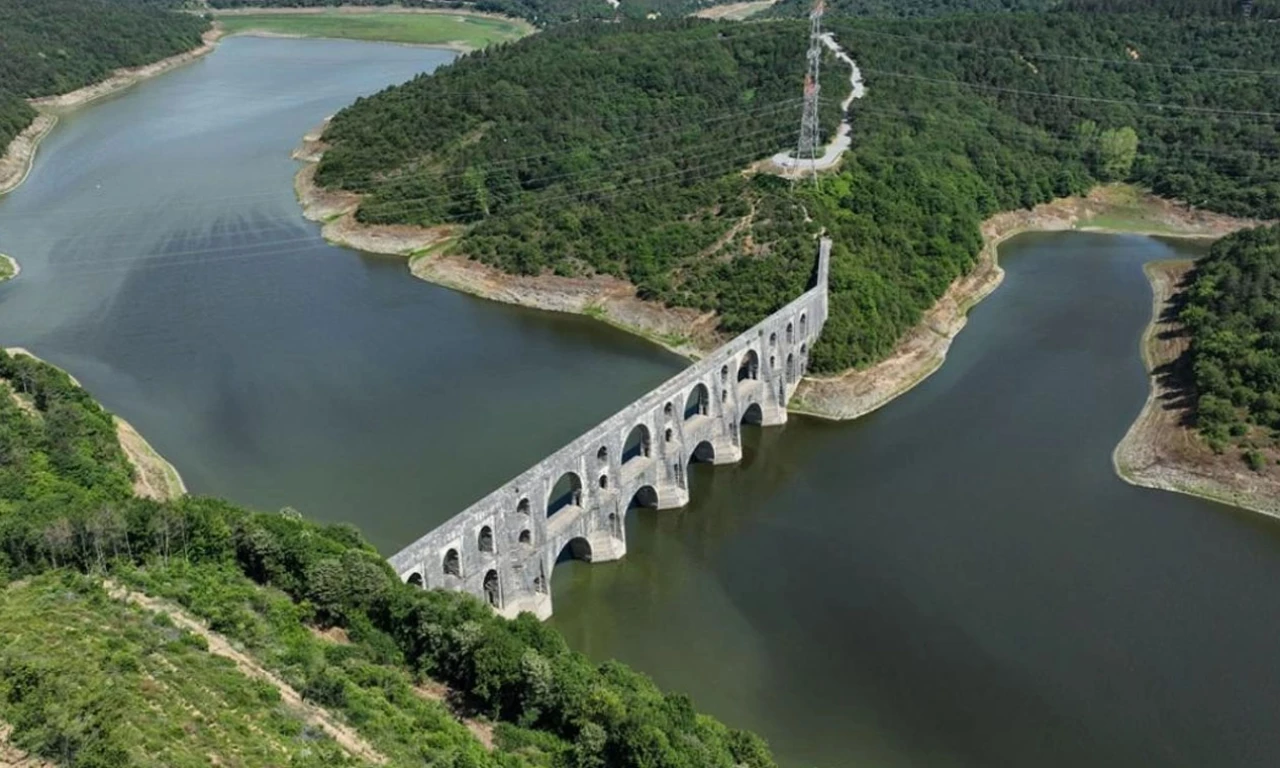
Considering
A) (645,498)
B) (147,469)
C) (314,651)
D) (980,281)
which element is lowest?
A: (980,281)

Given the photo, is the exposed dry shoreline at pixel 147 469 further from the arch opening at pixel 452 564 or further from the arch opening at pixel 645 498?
the arch opening at pixel 645 498

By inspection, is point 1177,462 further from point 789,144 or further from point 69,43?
point 69,43

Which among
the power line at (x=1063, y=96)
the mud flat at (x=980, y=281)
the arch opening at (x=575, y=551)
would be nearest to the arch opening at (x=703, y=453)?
the mud flat at (x=980, y=281)

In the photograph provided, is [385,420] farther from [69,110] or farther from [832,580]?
[69,110]

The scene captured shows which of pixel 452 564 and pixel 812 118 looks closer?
pixel 452 564

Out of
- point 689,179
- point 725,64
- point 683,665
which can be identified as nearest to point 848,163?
point 689,179

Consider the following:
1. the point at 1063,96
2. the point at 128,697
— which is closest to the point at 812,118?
the point at 1063,96

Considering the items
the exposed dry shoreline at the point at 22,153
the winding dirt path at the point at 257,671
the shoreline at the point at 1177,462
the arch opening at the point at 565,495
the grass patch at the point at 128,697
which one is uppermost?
the grass patch at the point at 128,697
